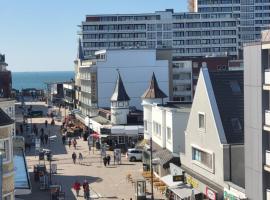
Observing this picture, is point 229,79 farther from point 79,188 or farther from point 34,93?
point 34,93

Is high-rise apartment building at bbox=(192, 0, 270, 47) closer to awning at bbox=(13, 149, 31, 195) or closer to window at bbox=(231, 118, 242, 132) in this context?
awning at bbox=(13, 149, 31, 195)

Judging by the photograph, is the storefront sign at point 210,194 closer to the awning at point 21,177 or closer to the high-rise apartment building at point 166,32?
the awning at point 21,177

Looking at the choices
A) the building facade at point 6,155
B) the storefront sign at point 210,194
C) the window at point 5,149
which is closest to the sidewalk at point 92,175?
the storefront sign at point 210,194

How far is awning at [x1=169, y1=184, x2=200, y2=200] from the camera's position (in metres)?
32.6

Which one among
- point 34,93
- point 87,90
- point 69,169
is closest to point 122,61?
point 87,90

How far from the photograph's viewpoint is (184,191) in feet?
110

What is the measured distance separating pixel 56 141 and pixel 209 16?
102 m

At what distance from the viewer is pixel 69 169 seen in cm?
4991

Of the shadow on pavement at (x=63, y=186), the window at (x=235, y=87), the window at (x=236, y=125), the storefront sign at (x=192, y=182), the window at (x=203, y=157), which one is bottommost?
the shadow on pavement at (x=63, y=186)

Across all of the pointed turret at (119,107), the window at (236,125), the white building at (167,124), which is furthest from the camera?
the pointed turret at (119,107)

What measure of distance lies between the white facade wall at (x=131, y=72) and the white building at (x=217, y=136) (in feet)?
166

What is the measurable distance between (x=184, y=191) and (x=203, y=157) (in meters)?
2.16

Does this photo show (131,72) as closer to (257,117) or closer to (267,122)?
(257,117)

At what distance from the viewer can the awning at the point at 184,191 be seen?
107 feet
